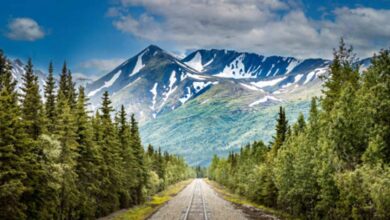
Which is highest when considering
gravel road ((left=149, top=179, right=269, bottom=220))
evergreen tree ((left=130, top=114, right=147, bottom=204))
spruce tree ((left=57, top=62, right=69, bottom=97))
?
spruce tree ((left=57, top=62, right=69, bottom=97))

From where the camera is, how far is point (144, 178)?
3110 inches

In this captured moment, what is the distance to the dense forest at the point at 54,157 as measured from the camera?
29328 mm

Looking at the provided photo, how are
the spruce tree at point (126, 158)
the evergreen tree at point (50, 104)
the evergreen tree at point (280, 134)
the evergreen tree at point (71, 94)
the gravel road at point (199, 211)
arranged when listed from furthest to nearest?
the evergreen tree at point (280, 134)
the spruce tree at point (126, 158)
the evergreen tree at point (71, 94)
the gravel road at point (199, 211)
the evergreen tree at point (50, 104)

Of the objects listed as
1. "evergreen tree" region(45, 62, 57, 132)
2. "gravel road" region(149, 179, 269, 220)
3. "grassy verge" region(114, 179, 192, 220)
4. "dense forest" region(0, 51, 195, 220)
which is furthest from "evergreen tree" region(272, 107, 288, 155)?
"evergreen tree" region(45, 62, 57, 132)

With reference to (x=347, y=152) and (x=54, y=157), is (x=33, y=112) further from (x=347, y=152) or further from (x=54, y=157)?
(x=347, y=152)

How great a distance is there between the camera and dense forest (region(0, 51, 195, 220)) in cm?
2933

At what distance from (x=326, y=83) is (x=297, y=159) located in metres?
7.72

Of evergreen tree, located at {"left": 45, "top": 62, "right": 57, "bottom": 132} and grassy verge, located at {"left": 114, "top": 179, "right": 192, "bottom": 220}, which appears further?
grassy verge, located at {"left": 114, "top": 179, "right": 192, "bottom": 220}

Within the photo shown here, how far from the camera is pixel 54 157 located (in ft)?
121

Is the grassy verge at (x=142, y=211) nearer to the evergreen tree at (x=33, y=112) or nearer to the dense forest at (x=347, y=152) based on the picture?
the evergreen tree at (x=33, y=112)

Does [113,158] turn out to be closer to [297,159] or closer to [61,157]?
[61,157]

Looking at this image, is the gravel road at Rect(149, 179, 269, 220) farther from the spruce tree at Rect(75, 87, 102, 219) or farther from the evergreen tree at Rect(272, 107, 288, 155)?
the evergreen tree at Rect(272, 107, 288, 155)

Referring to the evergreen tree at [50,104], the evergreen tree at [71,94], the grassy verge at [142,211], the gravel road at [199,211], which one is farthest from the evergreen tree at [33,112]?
the gravel road at [199,211]

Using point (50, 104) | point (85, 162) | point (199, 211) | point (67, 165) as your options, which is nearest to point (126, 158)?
point (199, 211)
